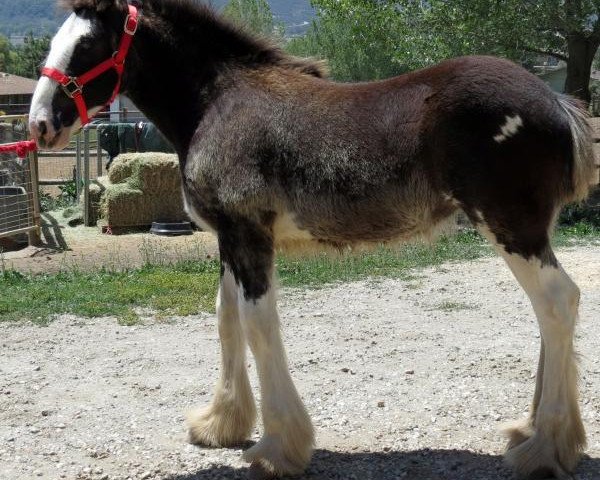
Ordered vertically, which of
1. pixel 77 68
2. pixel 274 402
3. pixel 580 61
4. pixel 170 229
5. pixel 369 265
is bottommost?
pixel 170 229

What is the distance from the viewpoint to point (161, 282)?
8.25m

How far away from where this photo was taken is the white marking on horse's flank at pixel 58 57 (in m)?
4.08

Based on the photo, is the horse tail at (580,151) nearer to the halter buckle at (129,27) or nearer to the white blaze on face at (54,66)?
the halter buckle at (129,27)

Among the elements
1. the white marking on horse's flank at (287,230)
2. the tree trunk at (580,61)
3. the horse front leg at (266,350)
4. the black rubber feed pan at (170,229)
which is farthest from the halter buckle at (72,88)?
the tree trunk at (580,61)

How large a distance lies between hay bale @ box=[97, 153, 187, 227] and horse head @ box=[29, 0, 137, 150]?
8740 millimetres

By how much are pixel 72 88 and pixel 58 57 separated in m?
0.17

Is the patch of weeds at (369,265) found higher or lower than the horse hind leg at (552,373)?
lower

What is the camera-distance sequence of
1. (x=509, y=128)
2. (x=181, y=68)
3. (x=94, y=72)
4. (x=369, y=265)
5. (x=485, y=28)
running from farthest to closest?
1. (x=485, y=28)
2. (x=369, y=265)
3. (x=181, y=68)
4. (x=94, y=72)
5. (x=509, y=128)

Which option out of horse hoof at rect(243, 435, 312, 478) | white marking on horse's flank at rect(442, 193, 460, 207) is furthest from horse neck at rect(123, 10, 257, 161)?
horse hoof at rect(243, 435, 312, 478)

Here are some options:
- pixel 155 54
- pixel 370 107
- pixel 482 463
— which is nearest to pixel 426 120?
pixel 370 107

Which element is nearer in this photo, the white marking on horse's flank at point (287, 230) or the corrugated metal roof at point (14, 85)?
the white marking on horse's flank at point (287, 230)

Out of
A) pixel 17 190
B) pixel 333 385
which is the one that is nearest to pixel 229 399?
pixel 333 385

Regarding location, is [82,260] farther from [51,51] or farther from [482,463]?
[482,463]

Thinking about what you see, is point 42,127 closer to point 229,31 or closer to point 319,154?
point 229,31
